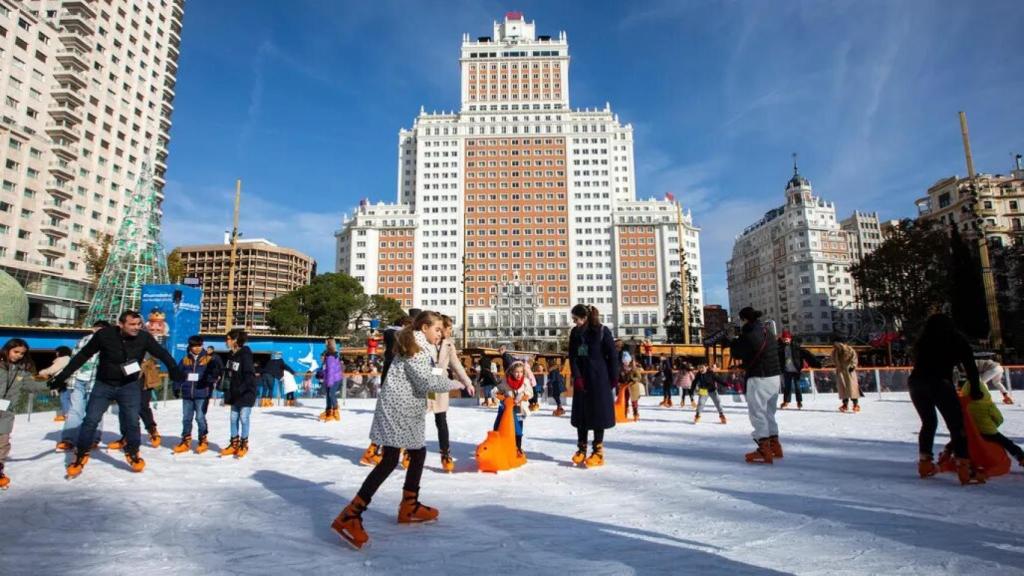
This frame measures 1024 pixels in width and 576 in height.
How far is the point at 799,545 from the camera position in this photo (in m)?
3.29

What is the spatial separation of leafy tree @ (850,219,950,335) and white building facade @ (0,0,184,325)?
67.7m

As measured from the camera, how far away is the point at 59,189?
48.5m

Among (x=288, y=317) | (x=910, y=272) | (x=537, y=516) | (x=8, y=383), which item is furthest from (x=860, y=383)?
(x=288, y=317)

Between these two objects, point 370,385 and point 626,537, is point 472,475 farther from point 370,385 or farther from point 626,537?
point 370,385

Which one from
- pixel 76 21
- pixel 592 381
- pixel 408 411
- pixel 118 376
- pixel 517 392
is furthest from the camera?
pixel 76 21

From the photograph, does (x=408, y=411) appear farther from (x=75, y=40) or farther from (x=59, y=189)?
(x=75, y=40)

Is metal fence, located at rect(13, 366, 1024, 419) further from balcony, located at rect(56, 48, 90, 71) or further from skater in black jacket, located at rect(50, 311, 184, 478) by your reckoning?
balcony, located at rect(56, 48, 90, 71)

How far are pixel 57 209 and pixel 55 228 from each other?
1.75 m

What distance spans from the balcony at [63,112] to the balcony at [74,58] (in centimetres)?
444

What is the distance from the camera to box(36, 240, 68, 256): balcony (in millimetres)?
46688

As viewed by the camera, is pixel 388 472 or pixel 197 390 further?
pixel 197 390

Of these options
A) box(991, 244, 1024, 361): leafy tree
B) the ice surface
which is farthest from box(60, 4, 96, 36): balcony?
box(991, 244, 1024, 361): leafy tree

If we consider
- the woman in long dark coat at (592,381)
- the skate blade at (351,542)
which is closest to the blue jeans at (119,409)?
the skate blade at (351,542)

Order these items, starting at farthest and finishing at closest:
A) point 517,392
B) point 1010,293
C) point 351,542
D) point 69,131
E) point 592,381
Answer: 1. point 1010,293
2. point 69,131
3. point 517,392
4. point 592,381
5. point 351,542
